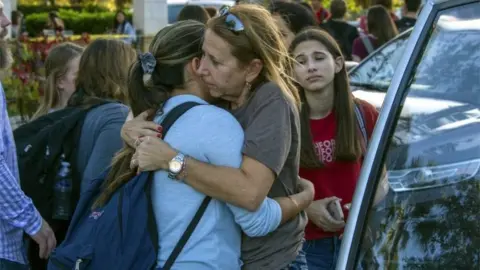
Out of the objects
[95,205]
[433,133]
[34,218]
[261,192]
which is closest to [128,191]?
[95,205]

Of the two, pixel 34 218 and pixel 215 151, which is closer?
pixel 215 151

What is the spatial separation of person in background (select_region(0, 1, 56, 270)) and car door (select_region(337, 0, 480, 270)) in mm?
1818

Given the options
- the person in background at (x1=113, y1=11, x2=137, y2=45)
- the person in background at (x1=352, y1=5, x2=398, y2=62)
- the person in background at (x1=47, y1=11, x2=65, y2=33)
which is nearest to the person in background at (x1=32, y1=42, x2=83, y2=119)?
the person in background at (x1=352, y1=5, x2=398, y2=62)

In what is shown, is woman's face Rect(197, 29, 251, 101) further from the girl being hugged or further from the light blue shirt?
the girl being hugged

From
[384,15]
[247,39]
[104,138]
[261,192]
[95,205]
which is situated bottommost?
[384,15]

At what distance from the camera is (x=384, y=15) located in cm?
962

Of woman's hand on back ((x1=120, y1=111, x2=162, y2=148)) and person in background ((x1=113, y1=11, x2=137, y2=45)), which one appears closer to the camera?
woman's hand on back ((x1=120, y1=111, x2=162, y2=148))

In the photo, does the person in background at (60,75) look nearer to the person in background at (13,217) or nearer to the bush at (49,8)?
the person in background at (13,217)

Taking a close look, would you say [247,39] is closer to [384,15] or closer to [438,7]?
[438,7]

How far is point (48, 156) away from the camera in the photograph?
4184 millimetres

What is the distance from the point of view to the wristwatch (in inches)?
105

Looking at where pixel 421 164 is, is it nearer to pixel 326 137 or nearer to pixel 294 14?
pixel 326 137

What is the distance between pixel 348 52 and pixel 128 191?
333 inches

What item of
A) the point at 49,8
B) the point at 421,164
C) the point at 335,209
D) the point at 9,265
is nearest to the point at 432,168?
the point at 421,164
